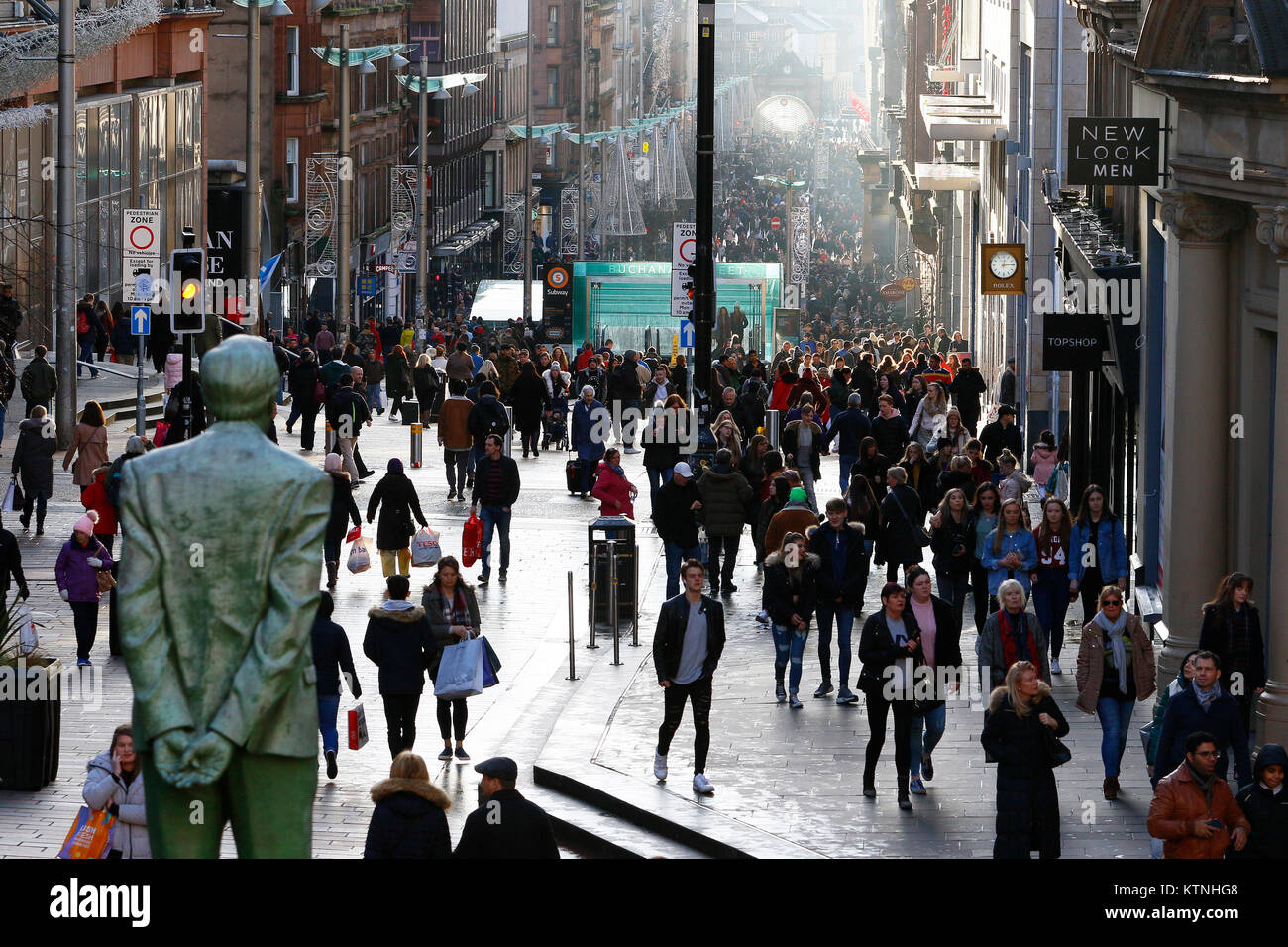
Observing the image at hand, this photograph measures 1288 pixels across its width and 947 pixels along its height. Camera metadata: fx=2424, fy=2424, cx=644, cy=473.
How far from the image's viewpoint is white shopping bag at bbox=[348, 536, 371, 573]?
856 inches

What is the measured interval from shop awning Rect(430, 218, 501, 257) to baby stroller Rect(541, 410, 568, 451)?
4939 centimetres

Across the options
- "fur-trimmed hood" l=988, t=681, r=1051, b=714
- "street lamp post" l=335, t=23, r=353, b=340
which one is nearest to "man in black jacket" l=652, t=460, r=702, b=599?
"fur-trimmed hood" l=988, t=681, r=1051, b=714

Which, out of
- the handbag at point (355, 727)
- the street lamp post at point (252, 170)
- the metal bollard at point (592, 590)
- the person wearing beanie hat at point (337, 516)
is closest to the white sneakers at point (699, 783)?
the handbag at point (355, 727)

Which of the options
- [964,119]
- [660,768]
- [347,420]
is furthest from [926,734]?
[964,119]

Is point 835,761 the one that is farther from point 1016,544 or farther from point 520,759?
point 1016,544

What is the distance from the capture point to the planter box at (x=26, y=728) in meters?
14.7

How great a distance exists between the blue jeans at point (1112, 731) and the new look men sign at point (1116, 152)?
5807mm

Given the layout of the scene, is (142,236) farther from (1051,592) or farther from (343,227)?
(343,227)

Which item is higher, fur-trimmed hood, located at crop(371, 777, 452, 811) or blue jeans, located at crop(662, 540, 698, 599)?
fur-trimmed hood, located at crop(371, 777, 452, 811)

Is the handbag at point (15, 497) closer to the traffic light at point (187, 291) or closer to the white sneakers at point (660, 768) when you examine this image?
the traffic light at point (187, 291)

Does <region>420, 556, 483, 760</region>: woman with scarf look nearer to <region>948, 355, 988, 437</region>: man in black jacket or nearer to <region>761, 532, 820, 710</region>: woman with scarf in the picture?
<region>761, 532, 820, 710</region>: woman with scarf

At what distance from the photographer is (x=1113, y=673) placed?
14805 mm

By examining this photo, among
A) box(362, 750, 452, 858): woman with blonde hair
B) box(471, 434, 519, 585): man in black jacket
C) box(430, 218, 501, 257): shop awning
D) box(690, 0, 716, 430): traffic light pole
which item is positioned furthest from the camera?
box(430, 218, 501, 257): shop awning
